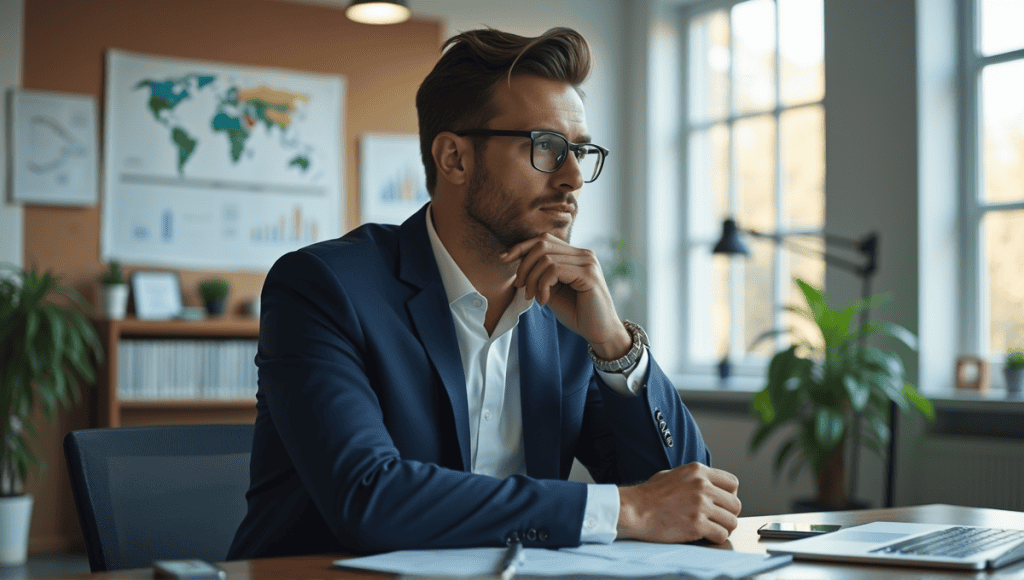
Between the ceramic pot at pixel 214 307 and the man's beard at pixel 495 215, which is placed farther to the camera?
the ceramic pot at pixel 214 307

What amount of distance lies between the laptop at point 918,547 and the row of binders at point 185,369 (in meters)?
3.84

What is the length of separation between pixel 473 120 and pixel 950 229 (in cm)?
336

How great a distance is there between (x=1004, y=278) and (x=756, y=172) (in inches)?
66.9

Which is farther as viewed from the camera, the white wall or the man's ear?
the white wall

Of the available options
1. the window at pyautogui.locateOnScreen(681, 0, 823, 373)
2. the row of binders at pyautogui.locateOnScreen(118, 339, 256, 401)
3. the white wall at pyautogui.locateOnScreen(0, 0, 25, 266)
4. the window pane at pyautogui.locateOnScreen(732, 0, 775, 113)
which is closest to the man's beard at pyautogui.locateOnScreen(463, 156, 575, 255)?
the row of binders at pyautogui.locateOnScreen(118, 339, 256, 401)

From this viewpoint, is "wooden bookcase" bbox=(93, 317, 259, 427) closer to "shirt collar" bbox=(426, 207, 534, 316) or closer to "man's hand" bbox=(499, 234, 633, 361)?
"shirt collar" bbox=(426, 207, 534, 316)

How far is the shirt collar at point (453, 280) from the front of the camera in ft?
5.69

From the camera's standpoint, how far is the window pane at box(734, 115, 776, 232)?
558cm

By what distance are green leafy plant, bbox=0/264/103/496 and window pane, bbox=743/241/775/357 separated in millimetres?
3602

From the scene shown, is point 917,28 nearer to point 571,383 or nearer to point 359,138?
point 359,138

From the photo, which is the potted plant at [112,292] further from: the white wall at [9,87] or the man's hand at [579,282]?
the man's hand at [579,282]

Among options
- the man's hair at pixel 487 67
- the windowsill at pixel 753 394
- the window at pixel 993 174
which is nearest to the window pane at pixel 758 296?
the windowsill at pixel 753 394

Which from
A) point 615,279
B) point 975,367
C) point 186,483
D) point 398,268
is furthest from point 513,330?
point 615,279

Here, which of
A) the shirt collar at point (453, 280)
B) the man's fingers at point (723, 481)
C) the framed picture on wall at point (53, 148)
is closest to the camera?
the man's fingers at point (723, 481)
